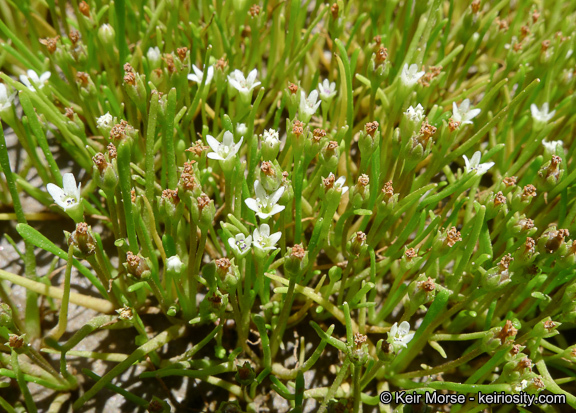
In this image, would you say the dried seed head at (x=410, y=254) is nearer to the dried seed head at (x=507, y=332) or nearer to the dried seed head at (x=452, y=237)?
the dried seed head at (x=452, y=237)

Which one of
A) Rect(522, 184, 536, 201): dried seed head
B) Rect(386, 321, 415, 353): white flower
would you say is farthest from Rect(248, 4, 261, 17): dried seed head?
Rect(386, 321, 415, 353): white flower

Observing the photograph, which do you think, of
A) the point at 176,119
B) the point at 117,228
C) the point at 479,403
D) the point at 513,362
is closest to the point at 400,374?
the point at 479,403

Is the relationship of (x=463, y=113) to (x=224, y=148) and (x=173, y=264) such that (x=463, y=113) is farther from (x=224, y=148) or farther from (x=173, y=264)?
(x=173, y=264)

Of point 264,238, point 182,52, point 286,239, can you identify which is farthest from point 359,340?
point 182,52

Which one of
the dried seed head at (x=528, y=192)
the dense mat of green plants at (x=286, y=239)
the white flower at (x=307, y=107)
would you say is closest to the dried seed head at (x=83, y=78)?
the dense mat of green plants at (x=286, y=239)

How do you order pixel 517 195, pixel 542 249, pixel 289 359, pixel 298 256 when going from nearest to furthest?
pixel 298 256
pixel 542 249
pixel 517 195
pixel 289 359

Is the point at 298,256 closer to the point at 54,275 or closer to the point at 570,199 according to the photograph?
the point at 54,275

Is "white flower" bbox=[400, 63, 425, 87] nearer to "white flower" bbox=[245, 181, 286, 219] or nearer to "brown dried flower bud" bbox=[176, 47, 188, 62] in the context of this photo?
"white flower" bbox=[245, 181, 286, 219]
